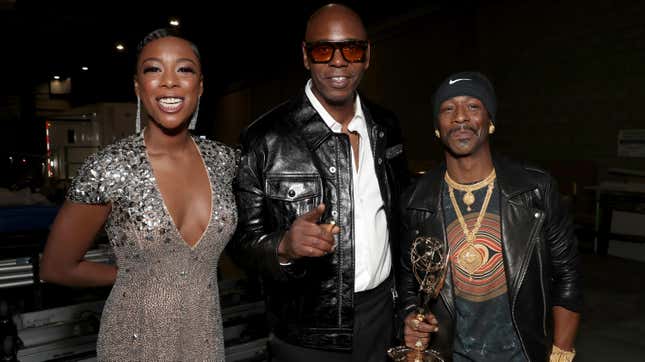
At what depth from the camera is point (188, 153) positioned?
184cm

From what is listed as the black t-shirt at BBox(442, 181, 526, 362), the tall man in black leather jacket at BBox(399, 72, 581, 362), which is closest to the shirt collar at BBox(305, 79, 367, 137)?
the tall man in black leather jacket at BBox(399, 72, 581, 362)

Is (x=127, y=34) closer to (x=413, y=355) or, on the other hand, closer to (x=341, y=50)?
(x=341, y=50)

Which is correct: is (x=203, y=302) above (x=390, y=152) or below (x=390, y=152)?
below

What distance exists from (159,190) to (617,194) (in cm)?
780

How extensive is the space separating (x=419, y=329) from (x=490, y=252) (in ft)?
1.31

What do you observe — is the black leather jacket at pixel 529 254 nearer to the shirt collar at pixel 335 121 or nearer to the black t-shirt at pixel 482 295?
the black t-shirt at pixel 482 295

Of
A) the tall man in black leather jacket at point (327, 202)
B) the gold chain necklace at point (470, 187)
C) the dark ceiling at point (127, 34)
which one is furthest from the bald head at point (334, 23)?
the dark ceiling at point (127, 34)

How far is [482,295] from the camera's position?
6.26 ft

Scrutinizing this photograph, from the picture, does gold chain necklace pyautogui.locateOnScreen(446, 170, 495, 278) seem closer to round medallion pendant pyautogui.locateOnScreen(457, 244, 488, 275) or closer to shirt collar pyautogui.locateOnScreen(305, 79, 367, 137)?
round medallion pendant pyautogui.locateOnScreen(457, 244, 488, 275)

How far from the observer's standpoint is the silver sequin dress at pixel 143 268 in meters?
1.65

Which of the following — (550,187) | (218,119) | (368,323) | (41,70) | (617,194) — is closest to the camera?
(550,187)

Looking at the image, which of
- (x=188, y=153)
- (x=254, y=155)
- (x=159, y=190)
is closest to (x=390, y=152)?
(x=254, y=155)

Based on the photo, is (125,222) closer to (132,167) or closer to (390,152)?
(132,167)

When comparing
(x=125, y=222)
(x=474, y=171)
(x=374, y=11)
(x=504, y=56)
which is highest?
(x=374, y=11)
